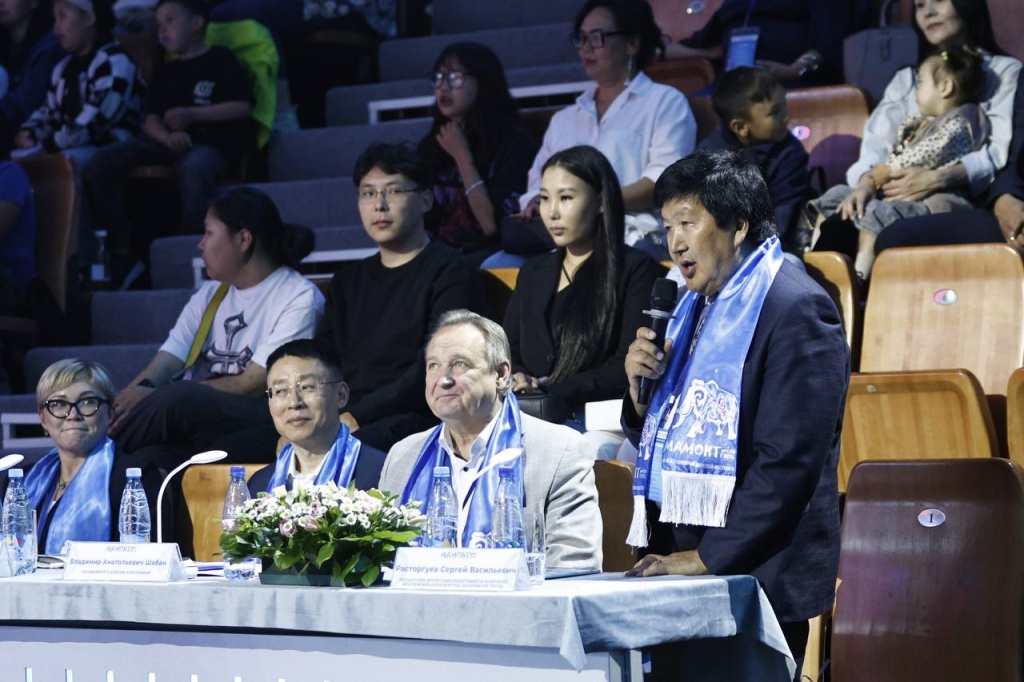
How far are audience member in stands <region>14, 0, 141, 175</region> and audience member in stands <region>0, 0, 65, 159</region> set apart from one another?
17 centimetres

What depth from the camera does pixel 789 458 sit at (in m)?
2.16

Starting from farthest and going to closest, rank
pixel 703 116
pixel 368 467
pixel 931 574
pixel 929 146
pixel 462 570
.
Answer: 1. pixel 703 116
2. pixel 929 146
3. pixel 368 467
4. pixel 931 574
5. pixel 462 570

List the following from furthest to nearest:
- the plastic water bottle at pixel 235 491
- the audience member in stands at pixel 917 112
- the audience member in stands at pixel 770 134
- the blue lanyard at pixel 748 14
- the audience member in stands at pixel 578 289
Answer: the blue lanyard at pixel 748 14 < the audience member in stands at pixel 770 134 < the audience member in stands at pixel 917 112 < the audience member in stands at pixel 578 289 < the plastic water bottle at pixel 235 491

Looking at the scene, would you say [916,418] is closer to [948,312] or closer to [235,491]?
[948,312]

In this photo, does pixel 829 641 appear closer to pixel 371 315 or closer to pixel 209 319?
pixel 371 315

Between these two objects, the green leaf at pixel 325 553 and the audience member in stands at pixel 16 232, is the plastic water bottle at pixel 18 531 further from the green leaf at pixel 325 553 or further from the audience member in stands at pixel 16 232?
the audience member in stands at pixel 16 232

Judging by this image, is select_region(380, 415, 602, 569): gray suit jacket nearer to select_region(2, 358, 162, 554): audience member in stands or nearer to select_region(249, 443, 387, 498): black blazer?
select_region(249, 443, 387, 498): black blazer

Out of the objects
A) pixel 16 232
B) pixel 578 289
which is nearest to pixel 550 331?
pixel 578 289

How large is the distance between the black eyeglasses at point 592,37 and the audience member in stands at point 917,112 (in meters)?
0.84

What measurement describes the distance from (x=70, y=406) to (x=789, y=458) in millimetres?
2165

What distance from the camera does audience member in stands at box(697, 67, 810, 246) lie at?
4.24 meters

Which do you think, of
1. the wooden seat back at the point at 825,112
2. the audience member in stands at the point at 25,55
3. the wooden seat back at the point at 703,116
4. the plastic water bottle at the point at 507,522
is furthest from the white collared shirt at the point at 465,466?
the audience member in stands at the point at 25,55

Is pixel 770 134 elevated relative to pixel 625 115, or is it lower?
lower

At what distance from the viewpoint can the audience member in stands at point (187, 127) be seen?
5.52m
